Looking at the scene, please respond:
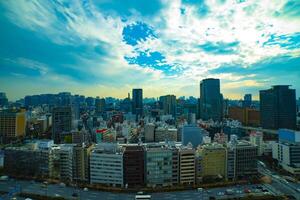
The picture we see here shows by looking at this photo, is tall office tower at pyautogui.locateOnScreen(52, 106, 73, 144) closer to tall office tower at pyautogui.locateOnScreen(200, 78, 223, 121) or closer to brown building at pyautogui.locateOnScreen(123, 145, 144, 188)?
brown building at pyautogui.locateOnScreen(123, 145, 144, 188)

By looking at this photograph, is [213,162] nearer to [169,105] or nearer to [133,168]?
[133,168]

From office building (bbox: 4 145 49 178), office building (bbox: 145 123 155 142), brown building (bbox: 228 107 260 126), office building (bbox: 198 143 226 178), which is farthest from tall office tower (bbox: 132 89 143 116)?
office building (bbox: 198 143 226 178)

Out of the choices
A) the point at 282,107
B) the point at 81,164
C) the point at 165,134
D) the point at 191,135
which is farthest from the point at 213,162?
the point at 282,107

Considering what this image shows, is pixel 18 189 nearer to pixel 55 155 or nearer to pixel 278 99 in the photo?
pixel 55 155

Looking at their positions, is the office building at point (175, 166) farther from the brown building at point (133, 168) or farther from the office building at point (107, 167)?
the office building at point (107, 167)

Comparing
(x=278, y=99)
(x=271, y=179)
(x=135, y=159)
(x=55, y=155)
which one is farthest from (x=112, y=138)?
(x=278, y=99)
